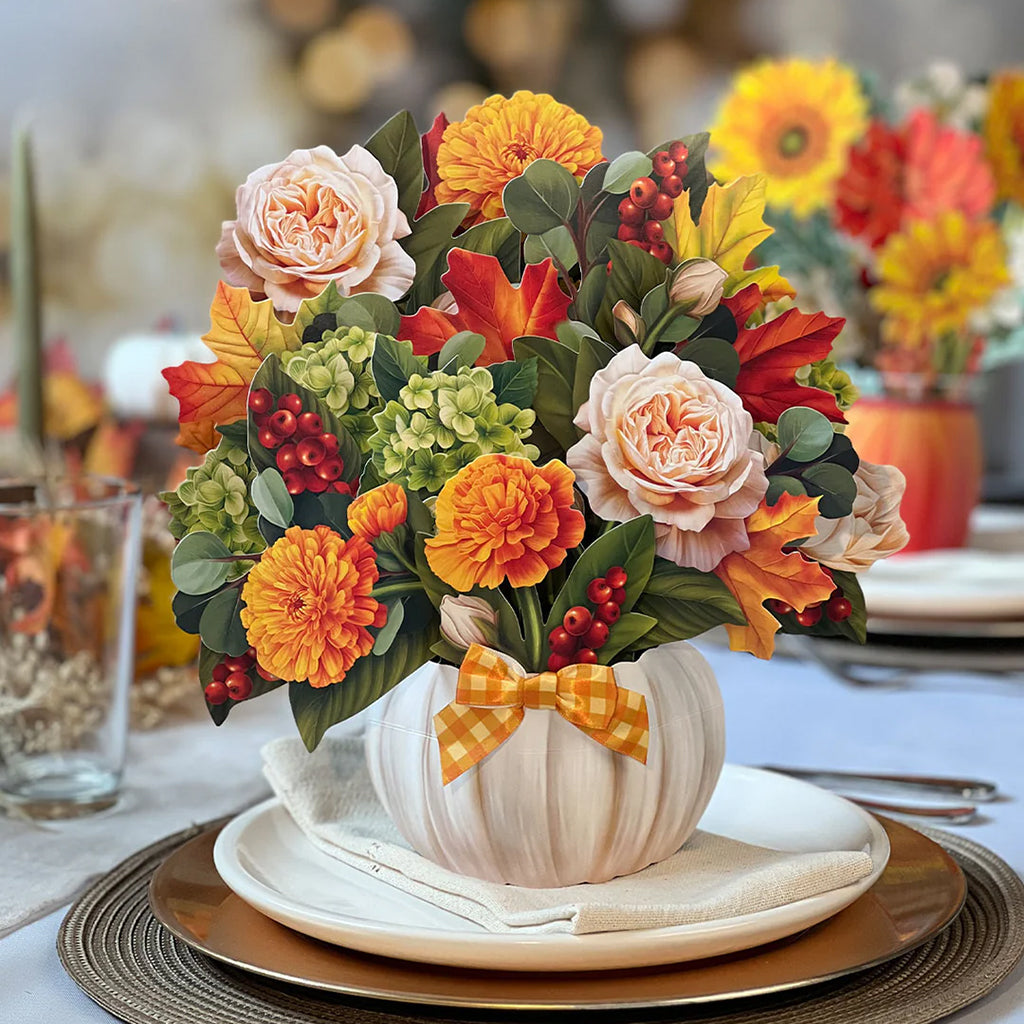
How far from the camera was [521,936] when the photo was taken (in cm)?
41

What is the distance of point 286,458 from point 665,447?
0.39 feet

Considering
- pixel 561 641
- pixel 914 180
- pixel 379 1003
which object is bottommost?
pixel 379 1003

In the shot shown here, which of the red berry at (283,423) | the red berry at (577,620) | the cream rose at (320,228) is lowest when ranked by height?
the red berry at (577,620)

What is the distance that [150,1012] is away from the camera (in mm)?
404

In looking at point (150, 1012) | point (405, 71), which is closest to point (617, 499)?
point (150, 1012)

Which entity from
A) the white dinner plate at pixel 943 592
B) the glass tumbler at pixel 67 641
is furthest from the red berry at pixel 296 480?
the white dinner plate at pixel 943 592

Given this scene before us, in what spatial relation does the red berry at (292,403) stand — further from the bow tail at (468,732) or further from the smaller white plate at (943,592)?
the smaller white plate at (943,592)

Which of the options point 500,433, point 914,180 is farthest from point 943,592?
point 500,433

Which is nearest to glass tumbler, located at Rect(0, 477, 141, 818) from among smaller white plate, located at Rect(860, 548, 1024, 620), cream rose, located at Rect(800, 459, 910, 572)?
cream rose, located at Rect(800, 459, 910, 572)

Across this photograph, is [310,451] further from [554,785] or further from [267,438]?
[554,785]

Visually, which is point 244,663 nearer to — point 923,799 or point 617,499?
point 617,499

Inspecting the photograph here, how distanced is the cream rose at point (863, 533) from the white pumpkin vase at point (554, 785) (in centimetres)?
6

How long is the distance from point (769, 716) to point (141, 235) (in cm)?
130

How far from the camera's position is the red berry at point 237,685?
0.46m
